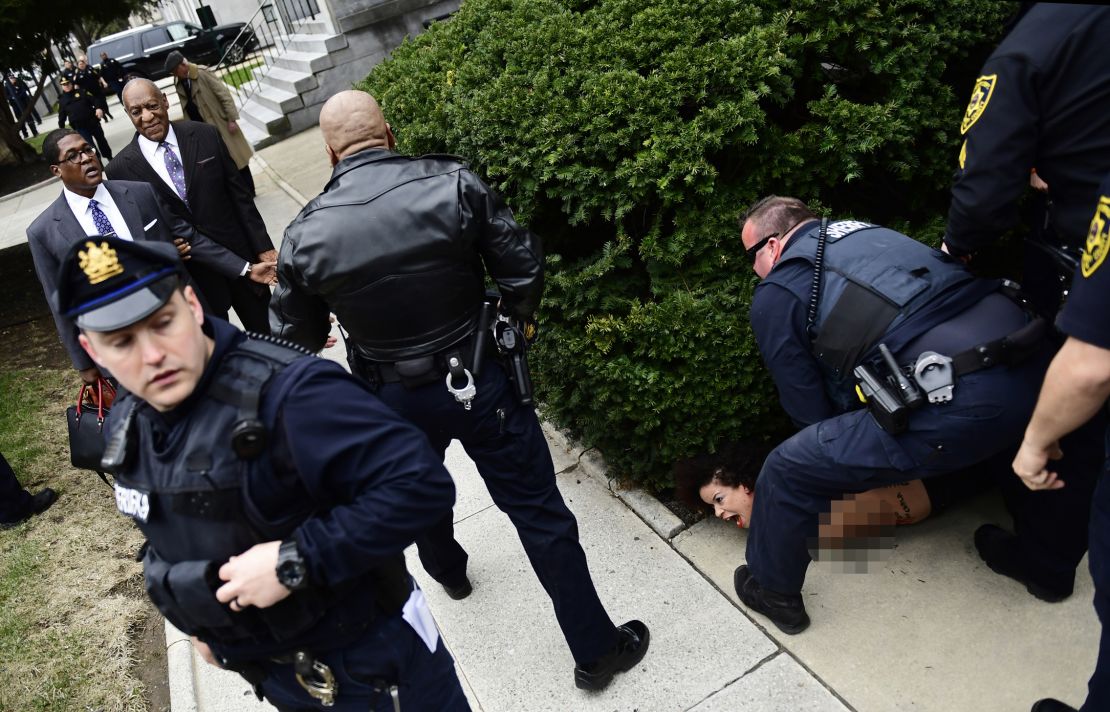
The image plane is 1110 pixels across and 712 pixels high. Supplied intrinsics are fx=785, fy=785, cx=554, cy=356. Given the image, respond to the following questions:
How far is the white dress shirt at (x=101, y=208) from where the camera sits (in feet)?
13.2

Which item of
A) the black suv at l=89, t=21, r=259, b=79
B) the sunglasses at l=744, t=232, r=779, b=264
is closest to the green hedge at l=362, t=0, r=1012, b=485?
the sunglasses at l=744, t=232, r=779, b=264

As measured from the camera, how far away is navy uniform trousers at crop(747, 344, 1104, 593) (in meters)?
2.51

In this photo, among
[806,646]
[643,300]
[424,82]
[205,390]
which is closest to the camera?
[205,390]

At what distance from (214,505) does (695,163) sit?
252cm

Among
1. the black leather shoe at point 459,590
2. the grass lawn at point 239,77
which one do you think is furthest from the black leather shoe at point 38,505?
the grass lawn at point 239,77

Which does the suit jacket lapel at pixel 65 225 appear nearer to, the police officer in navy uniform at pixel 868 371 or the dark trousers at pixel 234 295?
the dark trousers at pixel 234 295

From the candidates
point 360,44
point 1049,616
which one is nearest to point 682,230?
point 1049,616

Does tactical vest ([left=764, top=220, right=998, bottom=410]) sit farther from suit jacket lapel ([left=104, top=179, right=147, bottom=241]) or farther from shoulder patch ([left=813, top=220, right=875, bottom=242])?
suit jacket lapel ([left=104, top=179, right=147, bottom=241])

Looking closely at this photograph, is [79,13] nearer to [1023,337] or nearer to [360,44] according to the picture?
[360,44]

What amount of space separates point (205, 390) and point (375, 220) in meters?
1.03

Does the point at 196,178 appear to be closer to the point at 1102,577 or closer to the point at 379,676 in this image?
the point at 379,676

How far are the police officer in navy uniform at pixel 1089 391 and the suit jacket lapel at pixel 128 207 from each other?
4.12 metres

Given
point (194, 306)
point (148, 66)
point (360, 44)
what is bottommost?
point (148, 66)

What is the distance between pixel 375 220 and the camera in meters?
2.60
